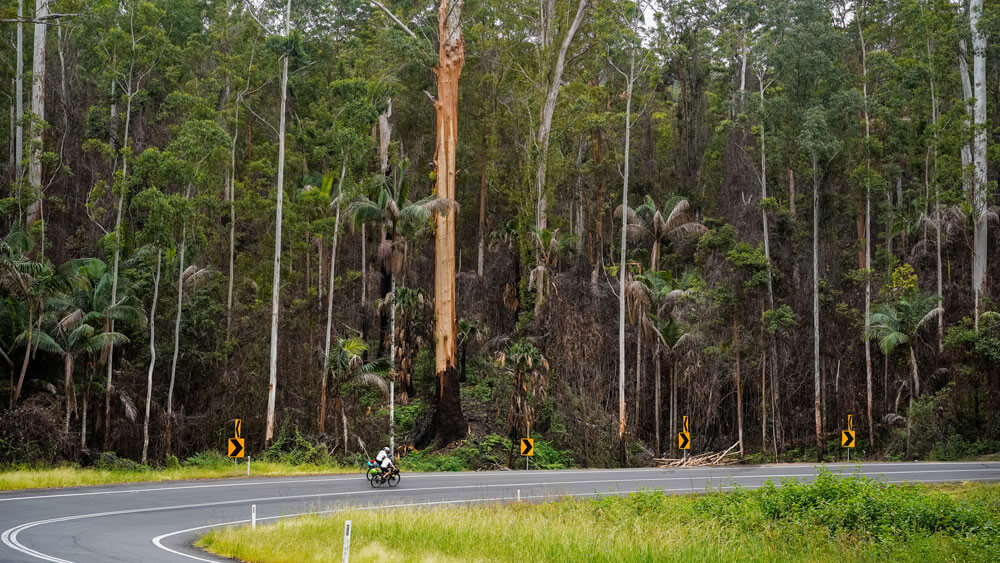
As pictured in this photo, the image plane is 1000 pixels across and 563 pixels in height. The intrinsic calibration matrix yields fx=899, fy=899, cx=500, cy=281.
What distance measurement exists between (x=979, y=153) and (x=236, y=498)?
110 ft

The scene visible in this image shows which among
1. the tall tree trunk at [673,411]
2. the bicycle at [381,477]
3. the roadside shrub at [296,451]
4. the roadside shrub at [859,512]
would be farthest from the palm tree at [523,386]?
the roadside shrub at [859,512]

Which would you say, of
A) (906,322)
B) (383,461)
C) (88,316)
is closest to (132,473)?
(383,461)

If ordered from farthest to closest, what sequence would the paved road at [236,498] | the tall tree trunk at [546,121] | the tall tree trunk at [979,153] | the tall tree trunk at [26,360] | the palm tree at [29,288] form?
the tall tree trunk at [546,121], the tall tree trunk at [979,153], the tall tree trunk at [26,360], the palm tree at [29,288], the paved road at [236,498]

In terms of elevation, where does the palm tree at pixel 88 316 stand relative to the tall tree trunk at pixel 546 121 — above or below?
below

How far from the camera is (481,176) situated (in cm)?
5222

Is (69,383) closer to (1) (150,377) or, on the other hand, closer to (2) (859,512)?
(1) (150,377)

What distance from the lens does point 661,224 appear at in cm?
4484

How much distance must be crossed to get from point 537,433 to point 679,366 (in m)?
7.92

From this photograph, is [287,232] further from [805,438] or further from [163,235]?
[805,438]

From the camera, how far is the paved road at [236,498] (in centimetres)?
1415

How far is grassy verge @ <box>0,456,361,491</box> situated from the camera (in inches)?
867

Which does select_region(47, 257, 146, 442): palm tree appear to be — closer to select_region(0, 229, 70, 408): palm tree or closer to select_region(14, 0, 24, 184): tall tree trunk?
select_region(0, 229, 70, 408): palm tree

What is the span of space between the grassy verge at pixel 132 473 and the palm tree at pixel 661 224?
21.4 metres

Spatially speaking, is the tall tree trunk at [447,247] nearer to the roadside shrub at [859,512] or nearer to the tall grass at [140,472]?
the tall grass at [140,472]
